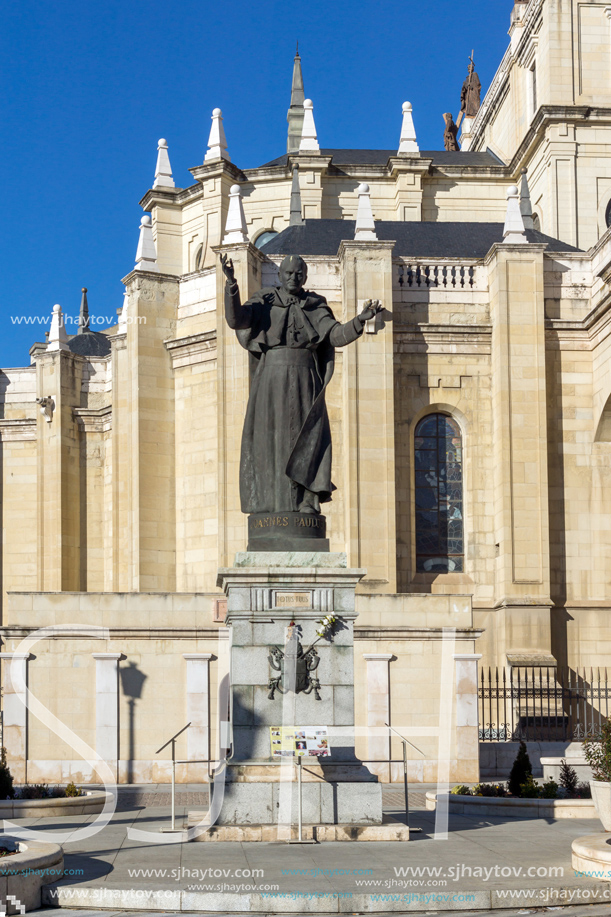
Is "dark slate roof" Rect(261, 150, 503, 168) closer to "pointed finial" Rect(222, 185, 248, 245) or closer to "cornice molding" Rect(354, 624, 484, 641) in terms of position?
"pointed finial" Rect(222, 185, 248, 245)

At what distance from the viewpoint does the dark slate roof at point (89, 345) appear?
4766 centimetres

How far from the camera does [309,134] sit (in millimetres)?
44312

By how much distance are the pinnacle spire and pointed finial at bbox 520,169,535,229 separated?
38.1 ft

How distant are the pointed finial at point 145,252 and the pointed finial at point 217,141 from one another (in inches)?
437

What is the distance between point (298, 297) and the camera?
12.7 metres

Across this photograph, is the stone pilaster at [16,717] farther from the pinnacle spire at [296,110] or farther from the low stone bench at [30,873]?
the pinnacle spire at [296,110]

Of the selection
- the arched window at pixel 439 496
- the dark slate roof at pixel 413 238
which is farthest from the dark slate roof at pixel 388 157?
the arched window at pixel 439 496

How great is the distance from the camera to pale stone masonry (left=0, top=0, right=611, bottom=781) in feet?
69.0

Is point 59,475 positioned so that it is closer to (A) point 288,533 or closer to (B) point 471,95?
(A) point 288,533

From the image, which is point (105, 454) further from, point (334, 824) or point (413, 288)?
point (334, 824)

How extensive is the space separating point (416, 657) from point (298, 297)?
1012 centimetres

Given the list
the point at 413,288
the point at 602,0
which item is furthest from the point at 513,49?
the point at 413,288

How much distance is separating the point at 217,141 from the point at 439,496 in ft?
65.0

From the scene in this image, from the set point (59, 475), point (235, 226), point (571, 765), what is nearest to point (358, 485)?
point (235, 226)
